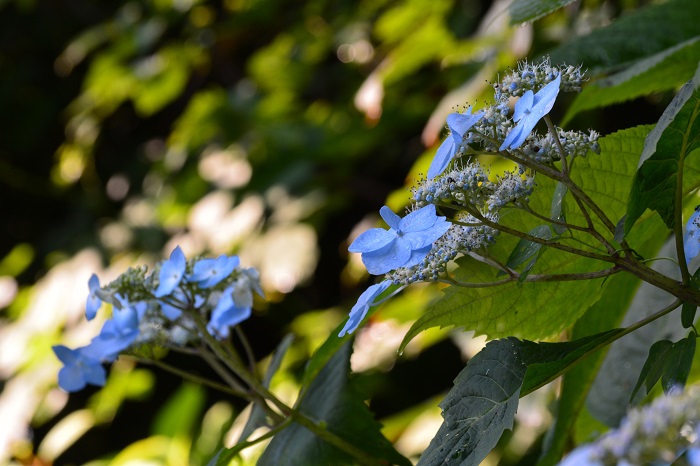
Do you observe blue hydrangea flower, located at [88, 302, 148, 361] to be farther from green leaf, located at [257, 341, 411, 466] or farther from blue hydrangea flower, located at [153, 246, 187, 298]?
green leaf, located at [257, 341, 411, 466]

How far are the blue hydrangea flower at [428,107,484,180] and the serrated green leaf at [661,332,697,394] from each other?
0.17 m

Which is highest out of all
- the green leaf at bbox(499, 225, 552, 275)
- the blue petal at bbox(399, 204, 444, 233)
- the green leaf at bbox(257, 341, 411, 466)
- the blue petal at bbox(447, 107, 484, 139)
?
the blue petal at bbox(447, 107, 484, 139)

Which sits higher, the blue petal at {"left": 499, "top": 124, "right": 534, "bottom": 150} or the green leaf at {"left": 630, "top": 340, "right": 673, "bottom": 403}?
the blue petal at {"left": 499, "top": 124, "right": 534, "bottom": 150}

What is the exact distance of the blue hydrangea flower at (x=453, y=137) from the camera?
1.48 feet

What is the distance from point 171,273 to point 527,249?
31 cm

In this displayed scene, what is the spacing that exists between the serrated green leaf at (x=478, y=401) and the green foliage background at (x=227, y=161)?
A: 2.67ft

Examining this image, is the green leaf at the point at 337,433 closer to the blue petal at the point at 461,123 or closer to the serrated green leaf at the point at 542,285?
the serrated green leaf at the point at 542,285

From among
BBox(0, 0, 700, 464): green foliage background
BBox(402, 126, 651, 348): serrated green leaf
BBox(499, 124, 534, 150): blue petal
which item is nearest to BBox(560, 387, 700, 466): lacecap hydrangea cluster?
BBox(499, 124, 534, 150): blue petal

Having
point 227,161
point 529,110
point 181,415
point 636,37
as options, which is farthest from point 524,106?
point 227,161

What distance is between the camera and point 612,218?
601mm

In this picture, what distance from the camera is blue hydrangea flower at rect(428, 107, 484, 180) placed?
1.48 feet

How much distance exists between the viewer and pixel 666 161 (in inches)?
19.5

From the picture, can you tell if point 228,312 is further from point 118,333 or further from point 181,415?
point 181,415

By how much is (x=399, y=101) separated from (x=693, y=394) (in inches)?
74.2
